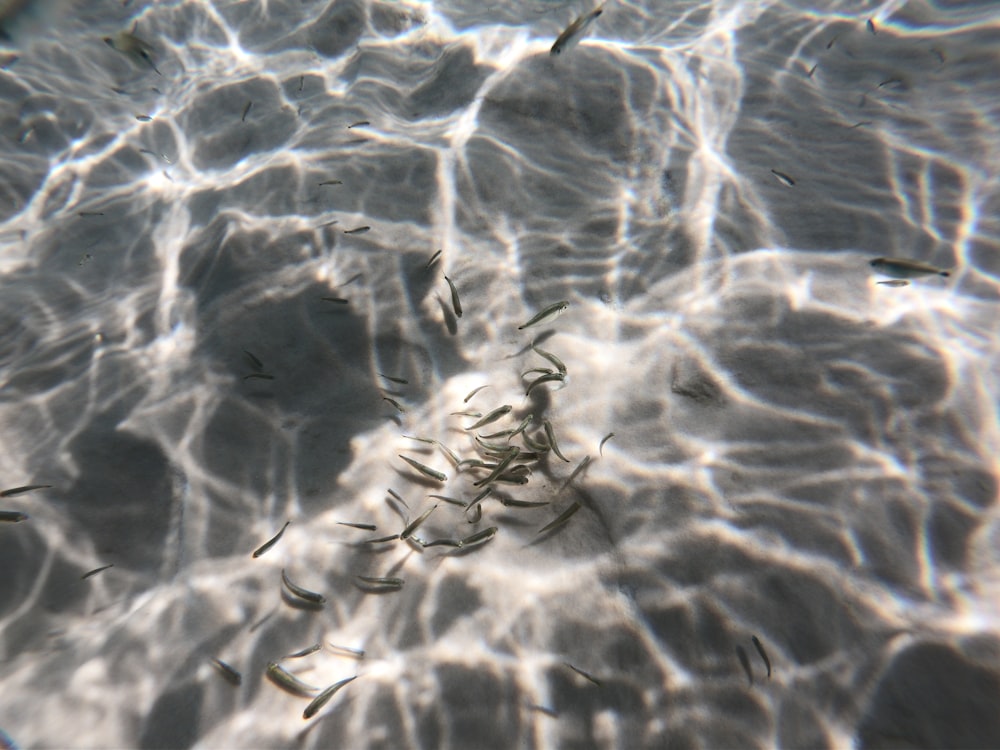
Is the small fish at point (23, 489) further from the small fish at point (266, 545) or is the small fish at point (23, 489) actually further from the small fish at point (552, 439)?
the small fish at point (552, 439)

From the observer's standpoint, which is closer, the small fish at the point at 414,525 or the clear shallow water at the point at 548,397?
the clear shallow water at the point at 548,397

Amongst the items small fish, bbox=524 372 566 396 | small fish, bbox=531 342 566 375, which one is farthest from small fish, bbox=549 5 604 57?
small fish, bbox=524 372 566 396

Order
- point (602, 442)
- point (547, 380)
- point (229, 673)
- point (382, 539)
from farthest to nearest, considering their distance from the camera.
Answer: point (547, 380) < point (602, 442) < point (382, 539) < point (229, 673)

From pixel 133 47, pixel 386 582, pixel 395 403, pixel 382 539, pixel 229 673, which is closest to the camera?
pixel 229 673

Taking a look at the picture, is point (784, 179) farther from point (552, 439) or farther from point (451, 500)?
point (451, 500)

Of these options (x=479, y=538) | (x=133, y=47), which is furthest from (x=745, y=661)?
(x=133, y=47)

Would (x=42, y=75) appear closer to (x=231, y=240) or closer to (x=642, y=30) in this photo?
(x=231, y=240)

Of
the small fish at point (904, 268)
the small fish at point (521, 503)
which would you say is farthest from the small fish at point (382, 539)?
the small fish at point (904, 268)
